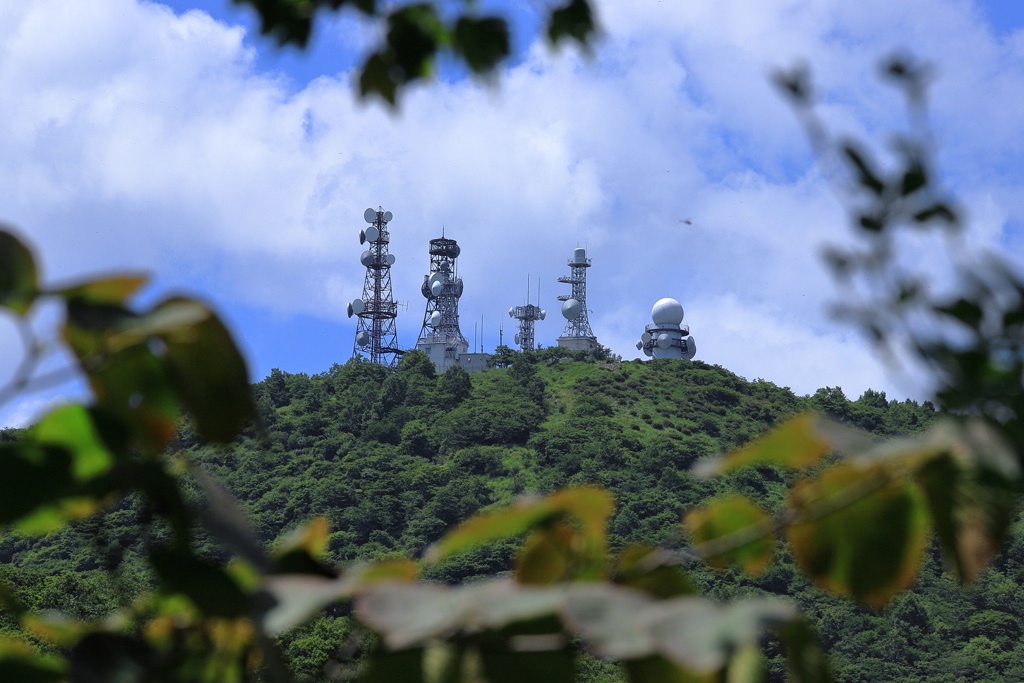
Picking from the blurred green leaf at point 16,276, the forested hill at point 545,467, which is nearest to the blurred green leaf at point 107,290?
the blurred green leaf at point 16,276

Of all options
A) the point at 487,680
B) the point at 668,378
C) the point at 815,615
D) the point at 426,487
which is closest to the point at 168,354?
the point at 487,680

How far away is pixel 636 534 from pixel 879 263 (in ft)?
106

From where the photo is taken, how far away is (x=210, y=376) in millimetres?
548

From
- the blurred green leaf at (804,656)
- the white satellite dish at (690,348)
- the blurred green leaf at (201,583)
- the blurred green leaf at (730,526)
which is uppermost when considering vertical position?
the white satellite dish at (690,348)

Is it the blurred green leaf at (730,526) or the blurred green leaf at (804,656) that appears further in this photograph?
the blurred green leaf at (730,526)

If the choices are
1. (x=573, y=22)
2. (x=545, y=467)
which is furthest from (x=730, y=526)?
(x=545, y=467)

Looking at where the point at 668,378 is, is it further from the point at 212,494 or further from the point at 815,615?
the point at 212,494

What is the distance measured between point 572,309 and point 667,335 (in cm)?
591

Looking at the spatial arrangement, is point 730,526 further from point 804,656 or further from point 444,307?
point 444,307

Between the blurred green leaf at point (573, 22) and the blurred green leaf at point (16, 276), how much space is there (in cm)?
100

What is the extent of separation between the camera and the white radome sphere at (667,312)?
4172cm

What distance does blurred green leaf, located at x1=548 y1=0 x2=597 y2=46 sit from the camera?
137 centimetres

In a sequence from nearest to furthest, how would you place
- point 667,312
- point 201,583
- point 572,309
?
1. point 201,583
2. point 667,312
3. point 572,309

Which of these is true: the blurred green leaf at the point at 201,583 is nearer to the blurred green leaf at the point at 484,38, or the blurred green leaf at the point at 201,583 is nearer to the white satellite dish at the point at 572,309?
the blurred green leaf at the point at 484,38
